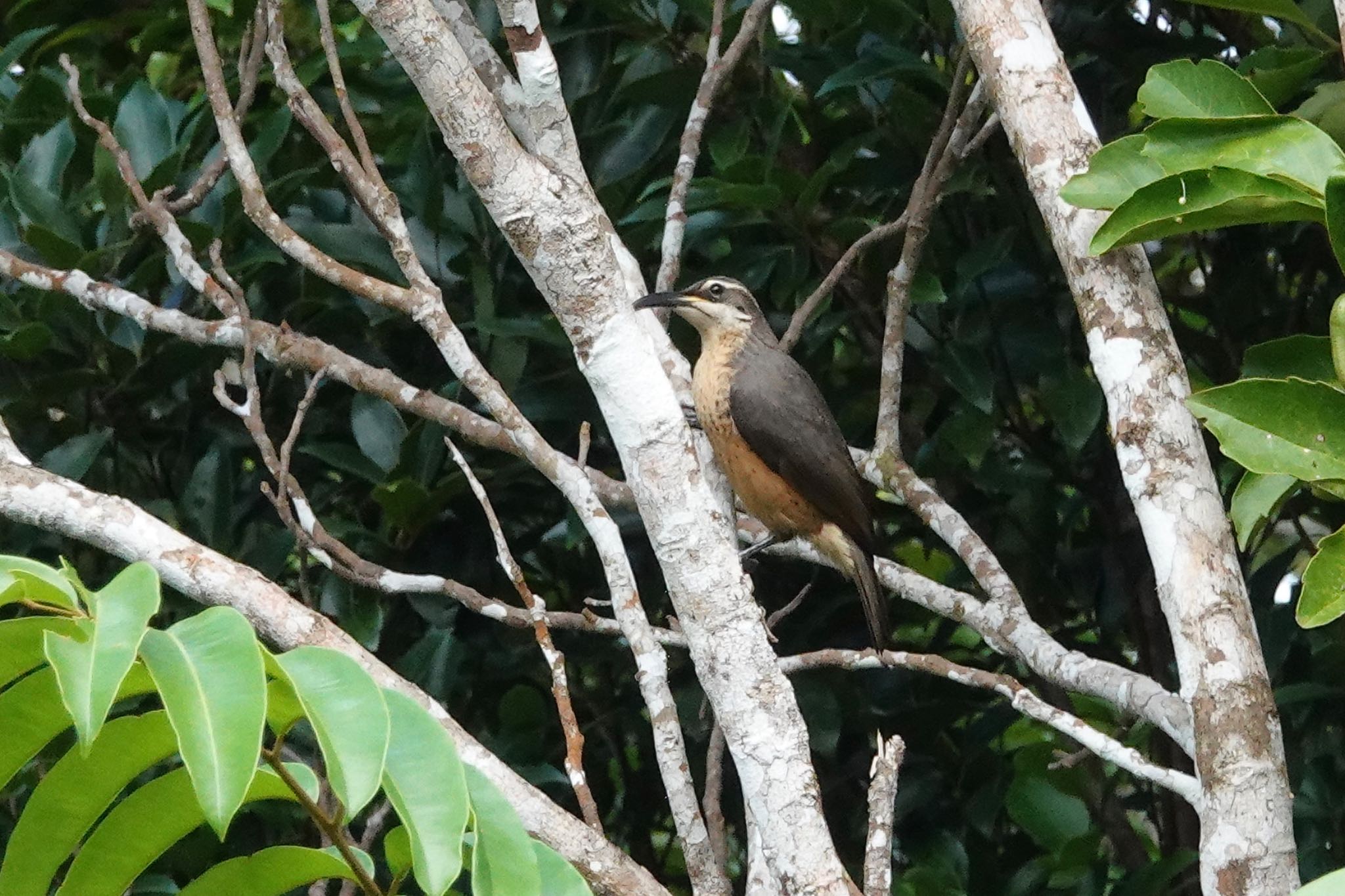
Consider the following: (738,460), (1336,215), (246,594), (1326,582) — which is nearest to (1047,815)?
(738,460)

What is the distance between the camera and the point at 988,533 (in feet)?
14.0

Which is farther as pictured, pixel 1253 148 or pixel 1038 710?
pixel 1038 710

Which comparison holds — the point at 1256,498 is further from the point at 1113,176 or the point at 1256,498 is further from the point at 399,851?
the point at 399,851

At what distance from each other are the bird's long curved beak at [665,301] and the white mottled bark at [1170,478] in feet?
2.70

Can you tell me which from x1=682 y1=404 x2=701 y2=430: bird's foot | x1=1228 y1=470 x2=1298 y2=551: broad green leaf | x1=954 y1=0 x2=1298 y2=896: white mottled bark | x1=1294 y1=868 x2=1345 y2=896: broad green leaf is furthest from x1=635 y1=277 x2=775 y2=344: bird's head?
x1=1294 y1=868 x2=1345 y2=896: broad green leaf

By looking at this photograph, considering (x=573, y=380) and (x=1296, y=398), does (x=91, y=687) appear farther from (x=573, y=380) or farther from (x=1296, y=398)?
(x=573, y=380)

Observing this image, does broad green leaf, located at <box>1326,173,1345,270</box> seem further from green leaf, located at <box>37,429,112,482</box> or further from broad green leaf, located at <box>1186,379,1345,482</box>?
green leaf, located at <box>37,429,112,482</box>

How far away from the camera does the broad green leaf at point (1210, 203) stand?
7.14ft

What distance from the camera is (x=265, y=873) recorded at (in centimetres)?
181

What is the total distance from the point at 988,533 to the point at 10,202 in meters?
2.70

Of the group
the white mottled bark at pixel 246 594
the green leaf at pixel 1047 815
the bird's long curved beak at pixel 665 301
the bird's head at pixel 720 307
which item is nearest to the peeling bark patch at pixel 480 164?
the white mottled bark at pixel 246 594

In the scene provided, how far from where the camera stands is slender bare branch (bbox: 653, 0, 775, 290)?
126 inches

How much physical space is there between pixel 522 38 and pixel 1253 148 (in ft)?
3.63

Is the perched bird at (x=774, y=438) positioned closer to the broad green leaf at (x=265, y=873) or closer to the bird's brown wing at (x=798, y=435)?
the bird's brown wing at (x=798, y=435)
